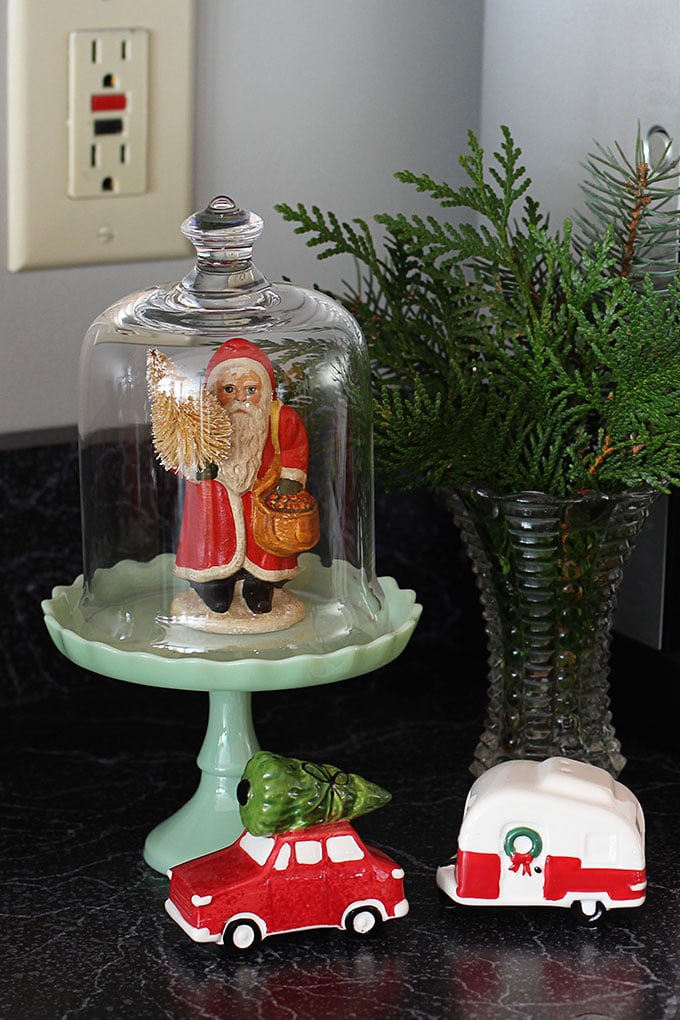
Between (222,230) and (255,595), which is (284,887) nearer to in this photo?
(255,595)

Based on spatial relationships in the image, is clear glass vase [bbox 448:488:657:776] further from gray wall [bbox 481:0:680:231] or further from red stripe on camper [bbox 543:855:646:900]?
gray wall [bbox 481:0:680:231]

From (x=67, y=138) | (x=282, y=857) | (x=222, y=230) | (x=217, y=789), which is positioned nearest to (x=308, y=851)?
(x=282, y=857)

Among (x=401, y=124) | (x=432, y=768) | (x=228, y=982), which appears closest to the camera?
A: (x=228, y=982)

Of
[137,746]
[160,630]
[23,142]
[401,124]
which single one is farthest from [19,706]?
[401,124]

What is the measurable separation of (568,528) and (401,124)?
382mm

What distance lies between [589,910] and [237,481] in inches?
11.2

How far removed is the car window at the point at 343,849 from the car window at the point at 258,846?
29mm

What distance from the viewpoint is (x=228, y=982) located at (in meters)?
0.71

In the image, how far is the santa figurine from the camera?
0.78 meters

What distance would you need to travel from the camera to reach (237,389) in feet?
2.54

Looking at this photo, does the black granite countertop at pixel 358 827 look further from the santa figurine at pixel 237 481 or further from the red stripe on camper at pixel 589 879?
the santa figurine at pixel 237 481

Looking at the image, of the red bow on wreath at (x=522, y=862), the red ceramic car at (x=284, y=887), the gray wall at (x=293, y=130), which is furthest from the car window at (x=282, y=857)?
the gray wall at (x=293, y=130)

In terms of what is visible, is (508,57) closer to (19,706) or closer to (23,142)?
(23,142)

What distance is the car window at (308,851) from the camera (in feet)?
2.38
